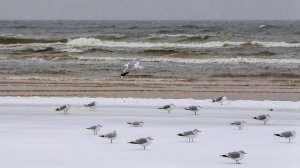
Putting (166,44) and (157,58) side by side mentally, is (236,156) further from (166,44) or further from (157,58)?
(166,44)

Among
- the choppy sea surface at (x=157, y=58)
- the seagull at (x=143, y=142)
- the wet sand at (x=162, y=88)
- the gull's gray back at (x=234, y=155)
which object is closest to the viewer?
the gull's gray back at (x=234, y=155)

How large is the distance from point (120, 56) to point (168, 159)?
26.5 metres

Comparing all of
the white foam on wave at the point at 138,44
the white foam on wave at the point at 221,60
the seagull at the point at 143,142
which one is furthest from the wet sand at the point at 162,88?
the white foam on wave at the point at 138,44

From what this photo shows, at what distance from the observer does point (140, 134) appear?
1095 cm

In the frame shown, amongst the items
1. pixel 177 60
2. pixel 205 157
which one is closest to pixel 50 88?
pixel 205 157

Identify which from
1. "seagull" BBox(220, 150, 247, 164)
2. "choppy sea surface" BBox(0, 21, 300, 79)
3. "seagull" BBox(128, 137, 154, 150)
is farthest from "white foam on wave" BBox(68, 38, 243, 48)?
"seagull" BBox(220, 150, 247, 164)

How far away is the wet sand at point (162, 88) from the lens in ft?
55.3

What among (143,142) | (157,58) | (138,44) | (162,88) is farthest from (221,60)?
(143,142)

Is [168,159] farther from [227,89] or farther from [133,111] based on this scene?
[227,89]

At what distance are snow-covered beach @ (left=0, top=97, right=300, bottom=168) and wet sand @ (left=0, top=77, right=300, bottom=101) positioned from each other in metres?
1.14

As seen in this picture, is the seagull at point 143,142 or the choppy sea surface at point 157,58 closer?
the seagull at point 143,142

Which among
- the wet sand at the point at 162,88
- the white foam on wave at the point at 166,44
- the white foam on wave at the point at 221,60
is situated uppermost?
the white foam on wave at the point at 166,44

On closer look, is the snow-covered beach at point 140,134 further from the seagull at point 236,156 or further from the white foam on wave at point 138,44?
the white foam on wave at point 138,44

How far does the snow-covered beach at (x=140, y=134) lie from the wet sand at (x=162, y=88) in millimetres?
1140
